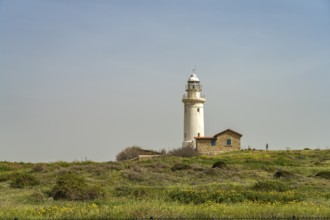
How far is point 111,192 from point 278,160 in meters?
23.8

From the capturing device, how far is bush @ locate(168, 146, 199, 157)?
53.7 m

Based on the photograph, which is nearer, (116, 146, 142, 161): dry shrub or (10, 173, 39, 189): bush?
(10, 173, 39, 189): bush

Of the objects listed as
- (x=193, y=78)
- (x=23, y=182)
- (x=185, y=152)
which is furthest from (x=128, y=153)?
(x=23, y=182)

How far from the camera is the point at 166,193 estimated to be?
2014cm

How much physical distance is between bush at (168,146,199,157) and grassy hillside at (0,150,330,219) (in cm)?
1180

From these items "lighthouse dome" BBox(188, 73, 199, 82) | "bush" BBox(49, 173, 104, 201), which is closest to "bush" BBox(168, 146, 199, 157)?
"lighthouse dome" BBox(188, 73, 199, 82)

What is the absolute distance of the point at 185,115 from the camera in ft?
205

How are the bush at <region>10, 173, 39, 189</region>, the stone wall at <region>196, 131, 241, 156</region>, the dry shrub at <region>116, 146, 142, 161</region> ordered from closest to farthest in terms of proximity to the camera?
the bush at <region>10, 173, 39, 189</region> < the dry shrub at <region>116, 146, 142, 161</region> < the stone wall at <region>196, 131, 241, 156</region>

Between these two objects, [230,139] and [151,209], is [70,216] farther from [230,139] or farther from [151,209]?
[230,139]

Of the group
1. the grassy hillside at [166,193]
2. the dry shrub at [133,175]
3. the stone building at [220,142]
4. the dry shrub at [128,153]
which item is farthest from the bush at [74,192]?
the stone building at [220,142]

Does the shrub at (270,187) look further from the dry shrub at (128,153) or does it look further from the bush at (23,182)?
the dry shrub at (128,153)

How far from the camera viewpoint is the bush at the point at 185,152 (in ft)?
176

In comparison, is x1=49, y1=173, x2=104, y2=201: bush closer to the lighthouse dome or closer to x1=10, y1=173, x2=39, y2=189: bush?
x1=10, y1=173, x2=39, y2=189: bush

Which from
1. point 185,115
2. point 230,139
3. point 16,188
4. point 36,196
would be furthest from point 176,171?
point 185,115
